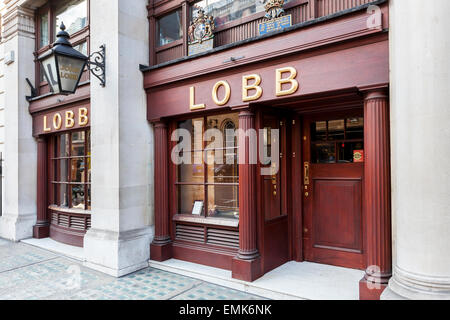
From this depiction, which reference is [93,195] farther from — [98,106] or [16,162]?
[16,162]

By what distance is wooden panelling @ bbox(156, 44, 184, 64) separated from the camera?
5.59 metres

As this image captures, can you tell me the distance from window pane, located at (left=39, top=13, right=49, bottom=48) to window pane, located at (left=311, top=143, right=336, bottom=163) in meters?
7.29

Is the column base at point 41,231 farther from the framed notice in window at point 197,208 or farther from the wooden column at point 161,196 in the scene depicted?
the framed notice in window at point 197,208

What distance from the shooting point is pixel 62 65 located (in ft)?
16.5

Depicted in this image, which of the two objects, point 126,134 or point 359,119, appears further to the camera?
point 126,134

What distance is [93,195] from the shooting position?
5.81m

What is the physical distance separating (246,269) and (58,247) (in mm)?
4749

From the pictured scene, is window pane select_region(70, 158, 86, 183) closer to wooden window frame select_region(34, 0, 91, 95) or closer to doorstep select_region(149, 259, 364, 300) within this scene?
wooden window frame select_region(34, 0, 91, 95)

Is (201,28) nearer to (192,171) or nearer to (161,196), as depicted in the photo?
(192,171)

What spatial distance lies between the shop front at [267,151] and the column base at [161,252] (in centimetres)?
2

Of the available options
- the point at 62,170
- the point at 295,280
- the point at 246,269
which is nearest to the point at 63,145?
the point at 62,170

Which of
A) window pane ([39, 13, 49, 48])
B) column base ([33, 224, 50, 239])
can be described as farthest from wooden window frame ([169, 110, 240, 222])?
window pane ([39, 13, 49, 48])

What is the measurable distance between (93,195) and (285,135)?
12.2 ft
